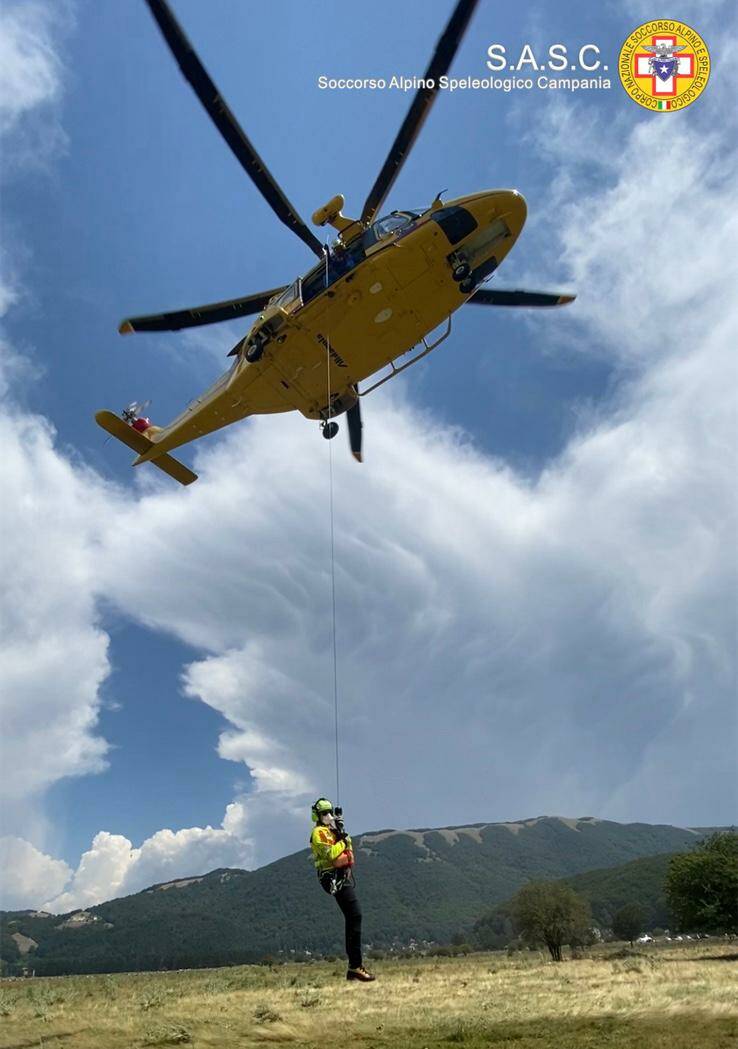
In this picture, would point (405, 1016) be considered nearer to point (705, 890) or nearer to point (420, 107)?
point (420, 107)

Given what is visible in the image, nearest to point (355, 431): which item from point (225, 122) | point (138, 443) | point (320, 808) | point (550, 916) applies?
point (138, 443)

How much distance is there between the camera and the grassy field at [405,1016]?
6.33 metres

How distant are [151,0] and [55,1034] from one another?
21.1m

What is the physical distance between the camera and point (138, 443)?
86.9 ft

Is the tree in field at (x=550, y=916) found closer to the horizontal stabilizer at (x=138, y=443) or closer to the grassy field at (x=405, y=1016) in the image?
the horizontal stabilizer at (x=138, y=443)

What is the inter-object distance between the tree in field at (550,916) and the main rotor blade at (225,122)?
46109 mm

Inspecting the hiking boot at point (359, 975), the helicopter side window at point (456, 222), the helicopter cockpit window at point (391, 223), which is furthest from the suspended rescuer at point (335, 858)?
the helicopter cockpit window at point (391, 223)

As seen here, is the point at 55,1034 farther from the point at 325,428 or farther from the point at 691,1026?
the point at 325,428

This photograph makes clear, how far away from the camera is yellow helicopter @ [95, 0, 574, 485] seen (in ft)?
60.6

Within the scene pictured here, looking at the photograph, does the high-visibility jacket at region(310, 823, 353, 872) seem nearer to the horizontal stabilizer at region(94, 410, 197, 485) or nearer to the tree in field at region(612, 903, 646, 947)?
the horizontal stabilizer at region(94, 410, 197, 485)

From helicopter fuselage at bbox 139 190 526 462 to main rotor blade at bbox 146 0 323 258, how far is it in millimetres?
2246

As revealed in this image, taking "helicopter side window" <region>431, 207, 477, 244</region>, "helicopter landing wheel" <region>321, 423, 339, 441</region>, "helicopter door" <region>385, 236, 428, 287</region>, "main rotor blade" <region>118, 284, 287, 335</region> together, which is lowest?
"helicopter landing wheel" <region>321, 423, 339, 441</region>

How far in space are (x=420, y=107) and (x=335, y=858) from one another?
60.0 ft

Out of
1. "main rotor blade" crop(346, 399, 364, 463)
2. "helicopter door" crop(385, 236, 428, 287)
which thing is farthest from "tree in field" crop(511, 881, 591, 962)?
"helicopter door" crop(385, 236, 428, 287)
